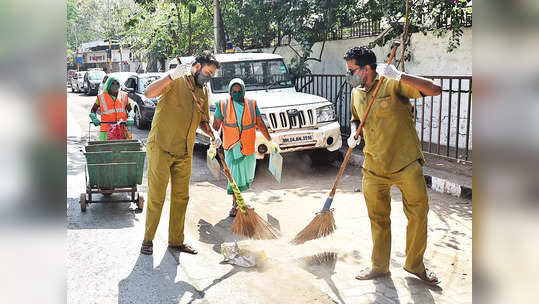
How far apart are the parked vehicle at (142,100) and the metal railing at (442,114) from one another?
4.48m

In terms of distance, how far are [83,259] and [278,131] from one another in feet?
15.8

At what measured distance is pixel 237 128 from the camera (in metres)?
7.26

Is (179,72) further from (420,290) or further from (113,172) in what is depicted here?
(420,290)

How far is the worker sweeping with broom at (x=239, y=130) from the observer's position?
23.9 feet

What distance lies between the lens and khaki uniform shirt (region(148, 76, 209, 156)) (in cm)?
564

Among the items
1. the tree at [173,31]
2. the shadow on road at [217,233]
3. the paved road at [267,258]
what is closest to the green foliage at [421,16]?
the paved road at [267,258]

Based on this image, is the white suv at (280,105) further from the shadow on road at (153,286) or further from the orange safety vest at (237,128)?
the shadow on road at (153,286)

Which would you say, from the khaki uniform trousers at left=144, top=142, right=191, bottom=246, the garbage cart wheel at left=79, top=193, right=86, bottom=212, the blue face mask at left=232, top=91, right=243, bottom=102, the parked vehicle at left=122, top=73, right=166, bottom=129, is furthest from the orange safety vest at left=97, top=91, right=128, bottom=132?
the parked vehicle at left=122, top=73, right=166, bottom=129

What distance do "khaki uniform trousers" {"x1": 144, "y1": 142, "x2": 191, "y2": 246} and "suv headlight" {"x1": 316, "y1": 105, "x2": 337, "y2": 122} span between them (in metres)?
4.65

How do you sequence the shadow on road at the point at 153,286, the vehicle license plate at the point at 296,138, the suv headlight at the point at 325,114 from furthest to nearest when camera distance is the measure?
the suv headlight at the point at 325,114 → the vehicle license plate at the point at 296,138 → the shadow on road at the point at 153,286

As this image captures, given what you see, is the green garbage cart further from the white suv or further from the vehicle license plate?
the vehicle license plate

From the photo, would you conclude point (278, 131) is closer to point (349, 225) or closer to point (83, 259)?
point (349, 225)

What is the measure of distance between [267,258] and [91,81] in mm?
31855
